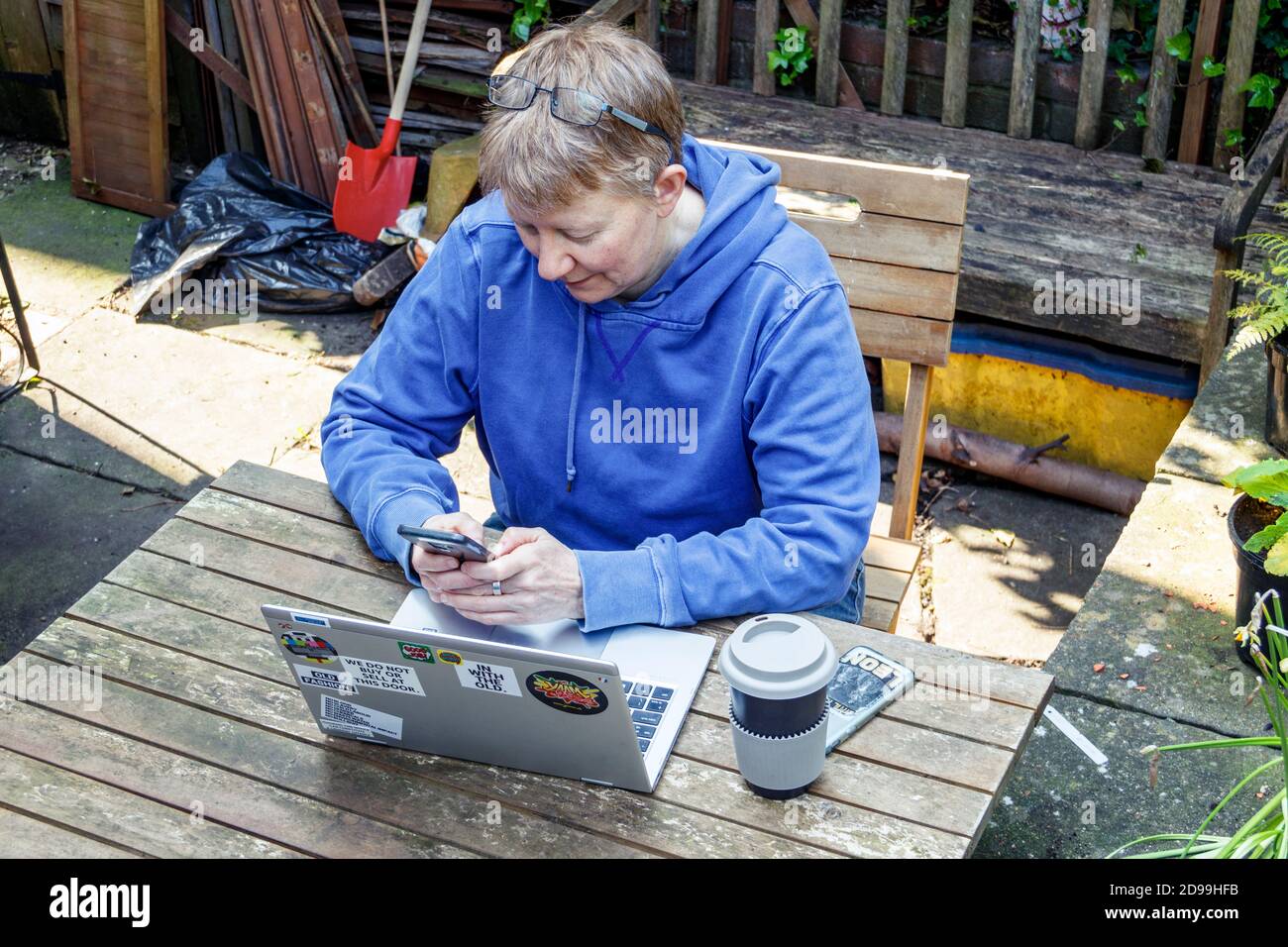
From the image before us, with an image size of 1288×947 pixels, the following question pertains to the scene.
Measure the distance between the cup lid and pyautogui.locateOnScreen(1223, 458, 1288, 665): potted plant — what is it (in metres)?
1.08

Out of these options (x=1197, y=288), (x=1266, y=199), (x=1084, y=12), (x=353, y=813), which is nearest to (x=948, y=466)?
(x=1197, y=288)

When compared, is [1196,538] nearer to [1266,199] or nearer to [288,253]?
[1266,199]

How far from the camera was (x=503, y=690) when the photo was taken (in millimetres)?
1562

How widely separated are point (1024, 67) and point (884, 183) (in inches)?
102

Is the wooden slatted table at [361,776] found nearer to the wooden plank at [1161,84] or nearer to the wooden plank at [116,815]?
the wooden plank at [116,815]

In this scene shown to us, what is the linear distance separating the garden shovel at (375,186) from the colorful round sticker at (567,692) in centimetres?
431

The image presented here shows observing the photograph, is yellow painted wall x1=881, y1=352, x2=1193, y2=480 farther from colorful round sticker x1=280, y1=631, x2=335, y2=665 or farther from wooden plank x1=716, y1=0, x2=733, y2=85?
colorful round sticker x1=280, y1=631, x2=335, y2=665

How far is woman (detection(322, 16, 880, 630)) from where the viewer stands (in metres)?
1.89

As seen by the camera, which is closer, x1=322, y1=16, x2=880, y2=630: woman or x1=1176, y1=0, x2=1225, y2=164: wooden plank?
x1=322, y1=16, x2=880, y2=630: woman

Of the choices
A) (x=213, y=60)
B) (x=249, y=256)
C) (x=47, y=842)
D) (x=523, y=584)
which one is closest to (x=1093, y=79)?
(x=249, y=256)

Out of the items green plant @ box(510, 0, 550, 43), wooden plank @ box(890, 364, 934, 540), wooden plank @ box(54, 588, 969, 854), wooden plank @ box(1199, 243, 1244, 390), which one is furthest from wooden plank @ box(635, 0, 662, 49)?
wooden plank @ box(54, 588, 969, 854)

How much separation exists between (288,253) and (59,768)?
400 centimetres

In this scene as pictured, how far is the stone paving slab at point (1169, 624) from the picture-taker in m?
2.75

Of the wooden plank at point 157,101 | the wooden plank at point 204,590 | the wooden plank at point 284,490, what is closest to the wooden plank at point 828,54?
the wooden plank at point 157,101
